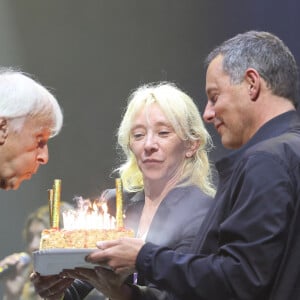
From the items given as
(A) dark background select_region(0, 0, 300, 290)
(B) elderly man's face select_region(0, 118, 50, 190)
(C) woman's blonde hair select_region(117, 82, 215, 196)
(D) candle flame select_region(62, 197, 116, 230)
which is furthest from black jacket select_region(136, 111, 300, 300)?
(A) dark background select_region(0, 0, 300, 290)

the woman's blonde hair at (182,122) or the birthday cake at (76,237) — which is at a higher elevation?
the woman's blonde hair at (182,122)

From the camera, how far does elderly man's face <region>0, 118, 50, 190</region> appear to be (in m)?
2.01

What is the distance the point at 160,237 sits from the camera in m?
2.21

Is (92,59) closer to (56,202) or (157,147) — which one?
(157,147)

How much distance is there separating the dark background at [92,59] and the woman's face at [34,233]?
0.07m

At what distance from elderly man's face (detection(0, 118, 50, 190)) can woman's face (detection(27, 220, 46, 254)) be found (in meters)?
1.75

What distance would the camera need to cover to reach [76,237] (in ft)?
6.11

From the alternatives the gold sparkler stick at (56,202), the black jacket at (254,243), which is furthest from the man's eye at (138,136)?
the black jacket at (254,243)

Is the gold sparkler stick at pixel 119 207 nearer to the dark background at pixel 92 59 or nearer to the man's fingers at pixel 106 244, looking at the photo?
the man's fingers at pixel 106 244

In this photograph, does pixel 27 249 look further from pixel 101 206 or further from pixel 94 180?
pixel 101 206

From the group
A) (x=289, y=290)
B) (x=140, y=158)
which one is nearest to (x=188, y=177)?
(x=140, y=158)

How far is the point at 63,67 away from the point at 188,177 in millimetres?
1706

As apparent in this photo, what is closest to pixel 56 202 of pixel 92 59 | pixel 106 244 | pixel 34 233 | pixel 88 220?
pixel 88 220

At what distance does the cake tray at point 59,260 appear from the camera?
1793mm
